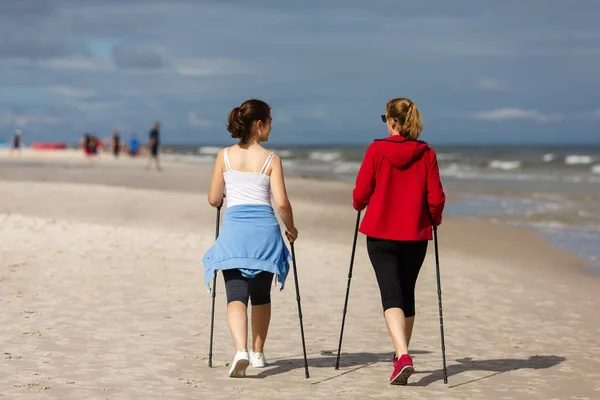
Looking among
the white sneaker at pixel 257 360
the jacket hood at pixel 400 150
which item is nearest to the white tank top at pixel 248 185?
the jacket hood at pixel 400 150

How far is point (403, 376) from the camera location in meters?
6.03

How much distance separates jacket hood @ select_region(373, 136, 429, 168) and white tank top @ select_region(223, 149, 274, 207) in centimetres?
71

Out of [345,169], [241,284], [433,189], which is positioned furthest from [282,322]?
[345,169]

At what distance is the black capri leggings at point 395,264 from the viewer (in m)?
6.12

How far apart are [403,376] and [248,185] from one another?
60.6 inches

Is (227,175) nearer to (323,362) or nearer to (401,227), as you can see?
(401,227)

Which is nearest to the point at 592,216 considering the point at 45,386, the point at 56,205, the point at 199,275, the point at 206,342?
the point at 56,205

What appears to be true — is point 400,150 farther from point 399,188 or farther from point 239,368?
point 239,368

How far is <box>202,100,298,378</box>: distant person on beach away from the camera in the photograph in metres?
6.08

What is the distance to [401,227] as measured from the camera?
6059 mm

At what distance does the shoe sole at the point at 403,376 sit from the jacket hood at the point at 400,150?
126cm

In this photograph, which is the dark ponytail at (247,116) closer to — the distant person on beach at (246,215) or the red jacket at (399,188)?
the distant person on beach at (246,215)

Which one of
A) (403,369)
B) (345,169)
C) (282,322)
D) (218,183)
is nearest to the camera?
(403,369)

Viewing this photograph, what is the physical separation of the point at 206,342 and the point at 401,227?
85.8 inches
